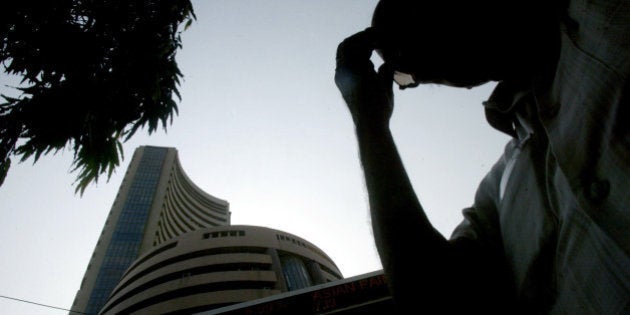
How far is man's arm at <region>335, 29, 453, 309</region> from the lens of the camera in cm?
86

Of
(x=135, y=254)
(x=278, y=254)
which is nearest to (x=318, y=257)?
(x=278, y=254)

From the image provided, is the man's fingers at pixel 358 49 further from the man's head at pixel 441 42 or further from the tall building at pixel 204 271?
the tall building at pixel 204 271

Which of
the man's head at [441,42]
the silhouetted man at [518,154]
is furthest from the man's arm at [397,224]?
the man's head at [441,42]

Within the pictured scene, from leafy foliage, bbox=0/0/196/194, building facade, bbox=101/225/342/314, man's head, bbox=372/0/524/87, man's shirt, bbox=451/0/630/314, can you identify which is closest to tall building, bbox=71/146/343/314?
building facade, bbox=101/225/342/314

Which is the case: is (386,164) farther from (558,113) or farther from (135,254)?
(135,254)

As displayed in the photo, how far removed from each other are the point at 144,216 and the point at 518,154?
265 feet

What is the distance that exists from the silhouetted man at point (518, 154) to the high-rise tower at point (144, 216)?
243 feet

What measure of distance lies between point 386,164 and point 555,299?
52cm

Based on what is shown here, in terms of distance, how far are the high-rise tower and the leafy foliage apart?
71.3 meters

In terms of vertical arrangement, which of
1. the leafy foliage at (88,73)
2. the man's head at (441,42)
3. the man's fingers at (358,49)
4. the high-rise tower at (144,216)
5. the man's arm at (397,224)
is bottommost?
the man's arm at (397,224)

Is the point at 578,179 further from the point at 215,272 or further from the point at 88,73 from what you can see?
the point at 215,272

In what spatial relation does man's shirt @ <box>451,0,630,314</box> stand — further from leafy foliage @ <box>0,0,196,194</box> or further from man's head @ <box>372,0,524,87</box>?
leafy foliage @ <box>0,0,196,194</box>

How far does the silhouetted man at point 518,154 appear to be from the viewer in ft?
1.83

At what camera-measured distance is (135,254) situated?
64.8m
